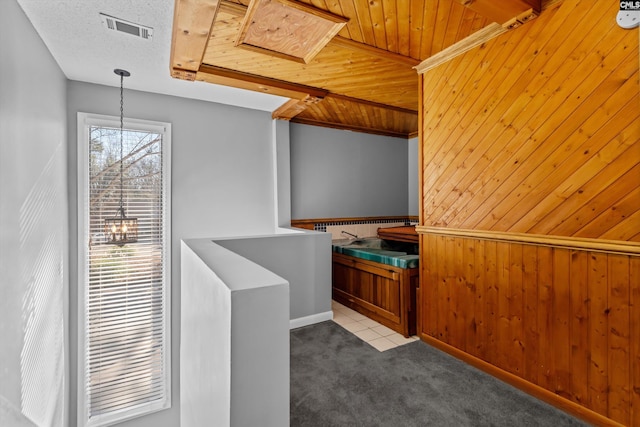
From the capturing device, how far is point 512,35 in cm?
203

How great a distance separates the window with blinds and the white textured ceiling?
1.63 ft

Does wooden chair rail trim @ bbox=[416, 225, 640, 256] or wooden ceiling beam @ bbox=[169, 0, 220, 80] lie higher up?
wooden ceiling beam @ bbox=[169, 0, 220, 80]

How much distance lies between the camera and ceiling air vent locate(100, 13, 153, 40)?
219 cm

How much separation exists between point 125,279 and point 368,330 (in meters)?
2.66

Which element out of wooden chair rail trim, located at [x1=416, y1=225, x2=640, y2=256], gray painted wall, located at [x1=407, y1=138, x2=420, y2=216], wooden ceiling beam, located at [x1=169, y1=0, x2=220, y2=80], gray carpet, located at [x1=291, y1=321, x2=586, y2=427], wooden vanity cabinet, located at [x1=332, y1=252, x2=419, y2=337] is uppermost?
wooden ceiling beam, located at [x1=169, y1=0, x2=220, y2=80]

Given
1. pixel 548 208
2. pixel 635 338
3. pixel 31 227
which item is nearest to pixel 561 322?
pixel 635 338

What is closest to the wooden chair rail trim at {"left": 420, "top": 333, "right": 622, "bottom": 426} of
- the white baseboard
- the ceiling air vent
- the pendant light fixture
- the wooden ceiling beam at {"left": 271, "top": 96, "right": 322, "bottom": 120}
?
the white baseboard

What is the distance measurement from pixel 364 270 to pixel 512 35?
246cm

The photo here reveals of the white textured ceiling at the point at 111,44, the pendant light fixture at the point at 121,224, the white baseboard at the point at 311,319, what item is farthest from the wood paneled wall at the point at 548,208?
the pendant light fixture at the point at 121,224

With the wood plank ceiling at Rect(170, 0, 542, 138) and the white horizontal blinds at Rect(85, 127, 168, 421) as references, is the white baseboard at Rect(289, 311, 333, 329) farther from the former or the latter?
the wood plank ceiling at Rect(170, 0, 542, 138)

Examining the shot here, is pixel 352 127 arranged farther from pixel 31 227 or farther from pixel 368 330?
pixel 31 227

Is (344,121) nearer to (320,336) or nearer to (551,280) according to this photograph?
(320,336)

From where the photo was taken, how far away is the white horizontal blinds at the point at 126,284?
3254 mm

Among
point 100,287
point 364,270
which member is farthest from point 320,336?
point 100,287
